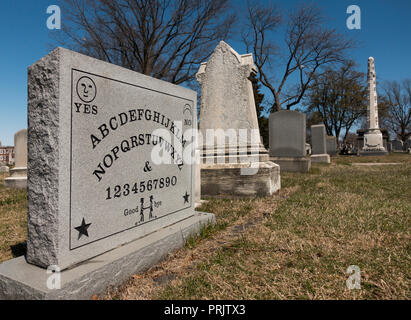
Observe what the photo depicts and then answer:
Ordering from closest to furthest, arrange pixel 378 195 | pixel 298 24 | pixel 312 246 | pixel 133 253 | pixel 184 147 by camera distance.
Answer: pixel 133 253 → pixel 312 246 → pixel 184 147 → pixel 378 195 → pixel 298 24

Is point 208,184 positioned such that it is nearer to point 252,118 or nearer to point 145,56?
point 252,118

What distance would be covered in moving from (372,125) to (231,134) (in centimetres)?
2012

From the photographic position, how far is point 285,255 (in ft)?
6.63

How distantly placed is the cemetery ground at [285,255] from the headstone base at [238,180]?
82 cm

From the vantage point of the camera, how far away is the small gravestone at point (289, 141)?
8.55m

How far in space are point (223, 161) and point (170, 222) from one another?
2.31 metres

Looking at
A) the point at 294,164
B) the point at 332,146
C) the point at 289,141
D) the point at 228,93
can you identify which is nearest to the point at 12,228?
the point at 228,93

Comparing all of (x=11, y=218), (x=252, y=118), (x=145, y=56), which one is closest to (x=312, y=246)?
(x=252, y=118)

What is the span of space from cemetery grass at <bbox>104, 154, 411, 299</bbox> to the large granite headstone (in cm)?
107

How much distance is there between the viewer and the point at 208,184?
4.56 m

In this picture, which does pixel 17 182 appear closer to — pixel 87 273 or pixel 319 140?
pixel 87 273

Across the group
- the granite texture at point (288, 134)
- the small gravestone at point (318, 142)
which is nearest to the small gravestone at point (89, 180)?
the granite texture at point (288, 134)

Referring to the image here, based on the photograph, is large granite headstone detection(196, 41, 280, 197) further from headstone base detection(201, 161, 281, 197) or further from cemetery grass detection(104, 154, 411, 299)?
cemetery grass detection(104, 154, 411, 299)

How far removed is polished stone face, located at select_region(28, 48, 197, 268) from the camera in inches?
59.7
